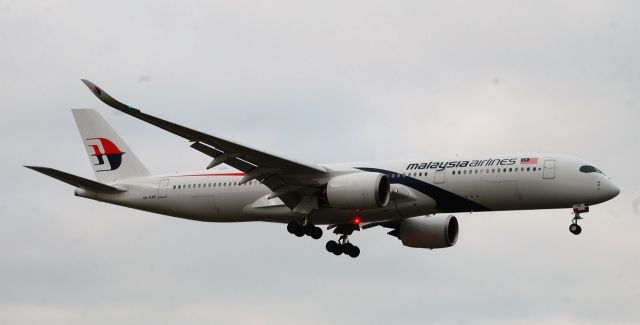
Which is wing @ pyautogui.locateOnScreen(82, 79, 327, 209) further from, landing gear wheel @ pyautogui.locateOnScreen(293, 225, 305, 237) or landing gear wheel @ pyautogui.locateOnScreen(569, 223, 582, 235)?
landing gear wheel @ pyautogui.locateOnScreen(569, 223, 582, 235)

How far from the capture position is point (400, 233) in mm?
58938

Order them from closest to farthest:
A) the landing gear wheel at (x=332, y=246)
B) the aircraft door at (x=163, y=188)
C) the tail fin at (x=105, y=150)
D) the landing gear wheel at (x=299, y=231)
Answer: the landing gear wheel at (x=299, y=231), the aircraft door at (x=163, y=188), the landing gear wheel at (x=332, y=246), the tail fin at (x=105, y=150)

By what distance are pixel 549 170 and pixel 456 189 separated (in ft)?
11.8

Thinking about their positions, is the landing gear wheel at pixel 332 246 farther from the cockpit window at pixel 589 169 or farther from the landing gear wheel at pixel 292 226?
the cockpit window at pixel 589 169

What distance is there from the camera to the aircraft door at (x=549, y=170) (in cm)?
5047

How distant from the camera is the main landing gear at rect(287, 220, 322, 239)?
177 feet

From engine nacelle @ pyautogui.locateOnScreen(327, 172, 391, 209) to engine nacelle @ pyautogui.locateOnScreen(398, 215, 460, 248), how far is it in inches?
288

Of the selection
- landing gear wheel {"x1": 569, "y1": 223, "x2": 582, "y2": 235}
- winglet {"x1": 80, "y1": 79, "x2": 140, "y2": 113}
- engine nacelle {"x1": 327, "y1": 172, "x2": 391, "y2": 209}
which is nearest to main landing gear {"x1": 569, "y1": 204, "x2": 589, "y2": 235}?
landing gear wheel {"x1": 569, "y1": 223, "x2": 582, "y2": 235}

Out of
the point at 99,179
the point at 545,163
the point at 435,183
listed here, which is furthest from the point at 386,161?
the point at 99,179

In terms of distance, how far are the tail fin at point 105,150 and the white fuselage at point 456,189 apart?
579cm

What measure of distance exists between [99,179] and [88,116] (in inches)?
138

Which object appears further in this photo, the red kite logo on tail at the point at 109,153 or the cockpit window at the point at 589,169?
the red kite logo on tail at the point at 109,153

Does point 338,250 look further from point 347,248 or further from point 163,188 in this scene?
point 163,188

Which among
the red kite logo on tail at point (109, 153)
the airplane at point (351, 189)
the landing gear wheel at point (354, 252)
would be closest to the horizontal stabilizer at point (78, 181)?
the airplane at point (351, 189)
